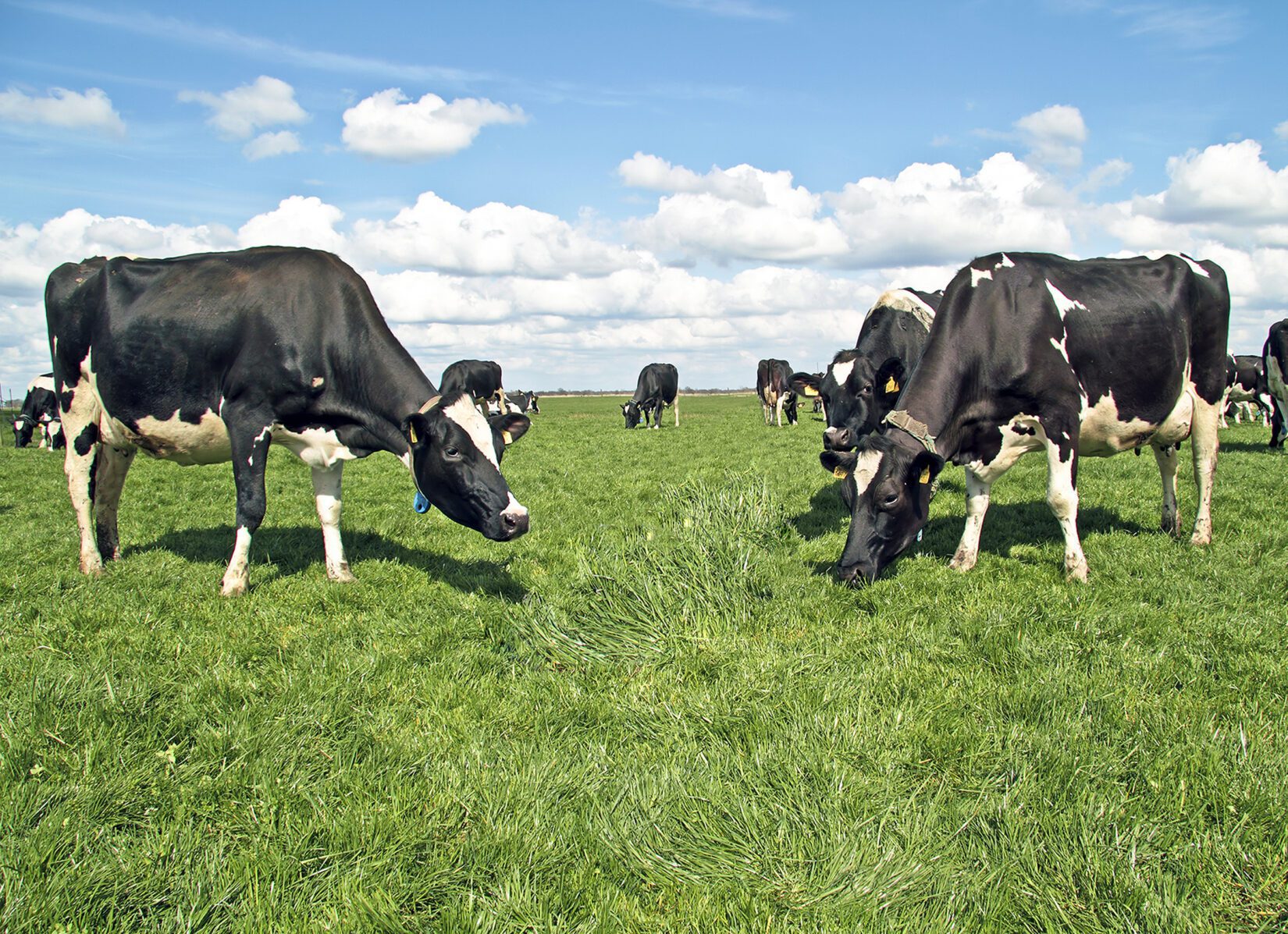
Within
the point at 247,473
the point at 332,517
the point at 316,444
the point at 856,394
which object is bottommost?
the point at 332,517

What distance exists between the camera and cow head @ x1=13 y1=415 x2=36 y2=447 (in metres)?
25.2

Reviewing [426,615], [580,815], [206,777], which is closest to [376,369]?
[426,615]

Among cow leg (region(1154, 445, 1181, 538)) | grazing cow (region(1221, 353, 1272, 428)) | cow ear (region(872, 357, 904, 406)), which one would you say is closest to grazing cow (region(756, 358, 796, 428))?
grazing cow (region(1221, 353, 1272, 428))

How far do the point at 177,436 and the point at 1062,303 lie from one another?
8415mm

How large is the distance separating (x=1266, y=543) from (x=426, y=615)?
796cm

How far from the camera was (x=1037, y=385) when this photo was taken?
761 cm

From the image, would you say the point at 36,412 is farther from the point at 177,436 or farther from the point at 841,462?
the point at 841,462

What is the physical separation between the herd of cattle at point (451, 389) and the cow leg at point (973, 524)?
3 centimetres

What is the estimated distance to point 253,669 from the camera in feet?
16.9

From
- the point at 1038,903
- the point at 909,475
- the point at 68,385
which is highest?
the point at 68,385

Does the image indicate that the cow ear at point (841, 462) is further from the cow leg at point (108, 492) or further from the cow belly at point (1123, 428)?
the cow leg at point (108, 492)

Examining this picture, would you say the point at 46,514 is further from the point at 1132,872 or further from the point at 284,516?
the point at 1132,872

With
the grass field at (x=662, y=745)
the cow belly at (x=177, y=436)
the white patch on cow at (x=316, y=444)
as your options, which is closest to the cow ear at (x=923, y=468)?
the grass field at (x=662, y=745)

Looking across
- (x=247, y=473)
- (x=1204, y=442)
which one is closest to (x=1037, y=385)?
(x=1204, y=442)
